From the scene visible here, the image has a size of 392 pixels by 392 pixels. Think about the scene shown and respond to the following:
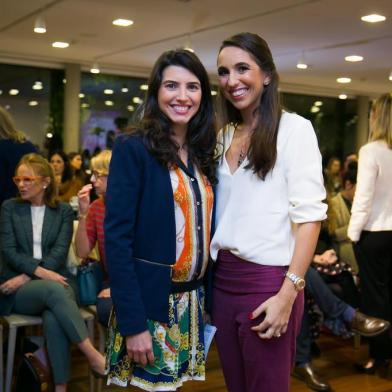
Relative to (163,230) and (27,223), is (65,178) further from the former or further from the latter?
(163,230)

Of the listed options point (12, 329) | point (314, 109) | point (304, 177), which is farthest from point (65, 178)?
point (314, 109)

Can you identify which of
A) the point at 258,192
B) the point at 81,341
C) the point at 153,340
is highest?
the point at 258,192

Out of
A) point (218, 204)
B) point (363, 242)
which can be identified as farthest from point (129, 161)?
point (363, 242)

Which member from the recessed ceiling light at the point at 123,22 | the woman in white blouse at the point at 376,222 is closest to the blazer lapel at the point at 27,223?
the woman in white blouse at the point at 376,222

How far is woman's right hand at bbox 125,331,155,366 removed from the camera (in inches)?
67.4

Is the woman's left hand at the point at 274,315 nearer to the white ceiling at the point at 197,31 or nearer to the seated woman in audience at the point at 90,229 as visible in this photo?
the seated woman in audience at the point at 90,229

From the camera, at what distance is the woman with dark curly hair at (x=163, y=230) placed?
5.60 ft

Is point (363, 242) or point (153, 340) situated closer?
point (153, 340)

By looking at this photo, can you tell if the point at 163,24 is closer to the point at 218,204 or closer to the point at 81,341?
A: the point at 81,341

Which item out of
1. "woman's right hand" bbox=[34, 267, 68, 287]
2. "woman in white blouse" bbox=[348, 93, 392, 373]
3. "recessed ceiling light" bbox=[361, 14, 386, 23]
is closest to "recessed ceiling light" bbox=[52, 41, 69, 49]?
"recessed ceiling light" bbox=[361, 14, 386, 23]

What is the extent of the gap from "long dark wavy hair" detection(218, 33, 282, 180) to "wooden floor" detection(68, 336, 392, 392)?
215 cm

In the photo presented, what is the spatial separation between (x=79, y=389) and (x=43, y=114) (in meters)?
6.75

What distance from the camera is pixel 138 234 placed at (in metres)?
1.74

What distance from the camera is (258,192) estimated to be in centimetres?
179
